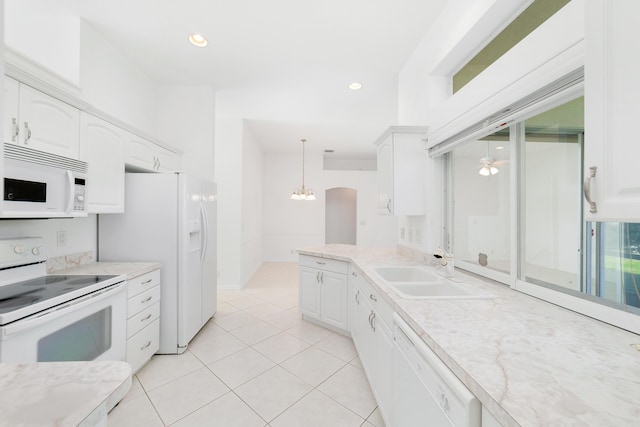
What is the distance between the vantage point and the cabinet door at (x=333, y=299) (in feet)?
9.15

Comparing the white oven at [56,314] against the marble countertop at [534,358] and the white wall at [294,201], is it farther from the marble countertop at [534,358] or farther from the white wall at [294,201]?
the white wall at [294,201]

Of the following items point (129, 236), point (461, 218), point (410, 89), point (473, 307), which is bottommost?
point (473, 307)

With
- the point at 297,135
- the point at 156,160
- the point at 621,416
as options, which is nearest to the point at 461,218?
the point at 621,416

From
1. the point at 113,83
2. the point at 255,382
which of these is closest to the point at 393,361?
the point at 255,382

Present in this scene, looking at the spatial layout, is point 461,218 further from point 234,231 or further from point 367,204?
point 367,204

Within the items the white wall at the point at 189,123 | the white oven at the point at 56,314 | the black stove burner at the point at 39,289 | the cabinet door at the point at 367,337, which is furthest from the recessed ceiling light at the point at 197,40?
the cabinet door at the point at 367,337

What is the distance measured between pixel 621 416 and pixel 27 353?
2263 millimetres

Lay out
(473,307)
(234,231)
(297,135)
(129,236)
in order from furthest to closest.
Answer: (297,135), (234,231), (129,236), (473,307)

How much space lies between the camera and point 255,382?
6.74 feet

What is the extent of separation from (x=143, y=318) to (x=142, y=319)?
0.01 metres

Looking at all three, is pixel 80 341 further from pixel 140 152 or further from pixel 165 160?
pixel 165 160

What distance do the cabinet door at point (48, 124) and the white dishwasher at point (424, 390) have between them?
237cm

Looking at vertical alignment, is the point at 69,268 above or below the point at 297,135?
below

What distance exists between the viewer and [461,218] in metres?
2.26
